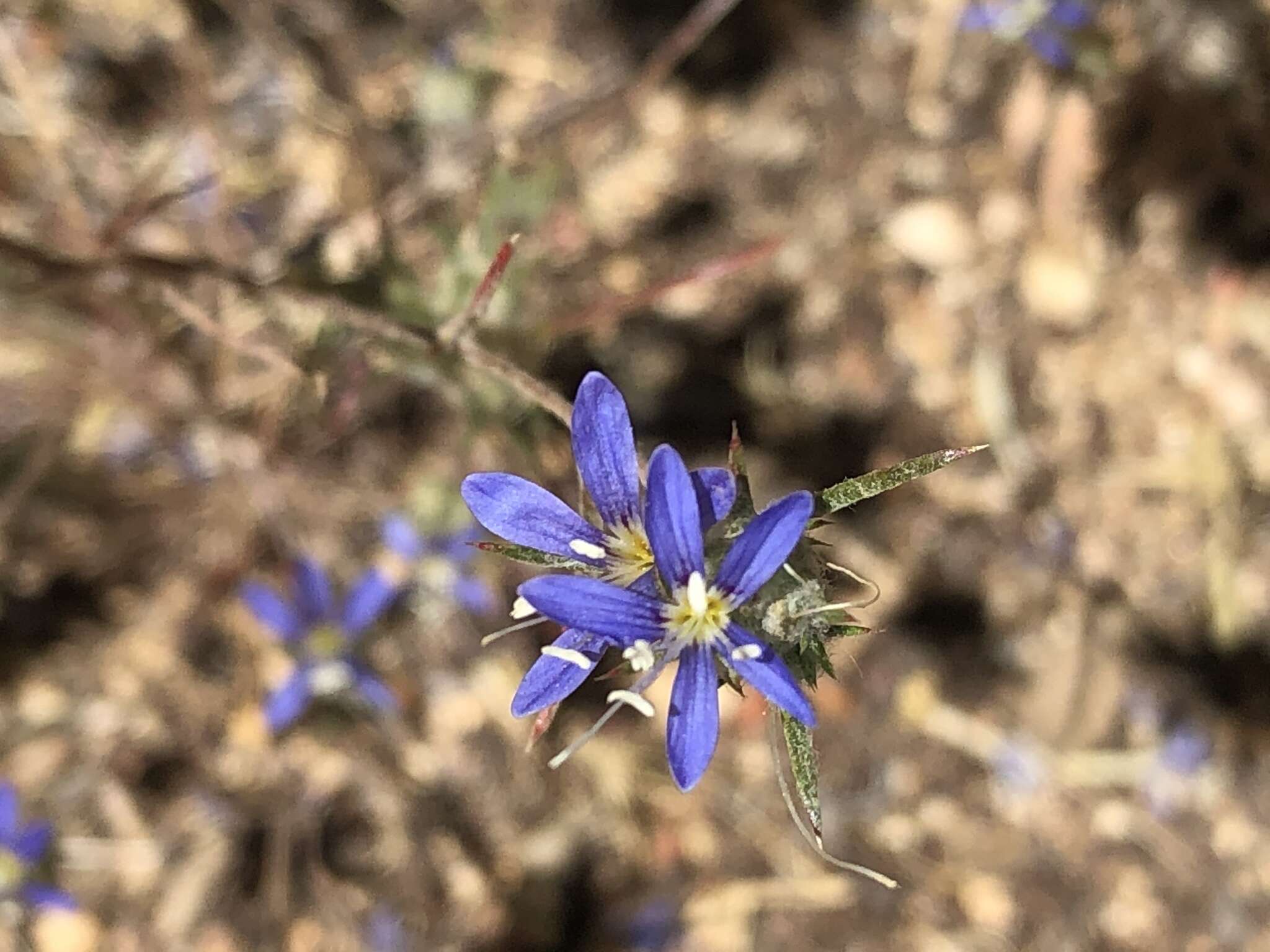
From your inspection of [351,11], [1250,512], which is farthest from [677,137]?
[1250,512]

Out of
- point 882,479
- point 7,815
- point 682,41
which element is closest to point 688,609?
point 882,479

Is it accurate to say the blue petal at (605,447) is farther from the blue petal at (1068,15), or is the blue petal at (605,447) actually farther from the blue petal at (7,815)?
the blue petal at (7,815)

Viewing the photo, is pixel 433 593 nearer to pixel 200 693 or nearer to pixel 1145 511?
pixel 200 693

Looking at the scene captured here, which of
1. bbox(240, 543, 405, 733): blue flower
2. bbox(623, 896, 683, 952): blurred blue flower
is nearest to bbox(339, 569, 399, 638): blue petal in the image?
bbox(240, 543, 405, 733): blue flower

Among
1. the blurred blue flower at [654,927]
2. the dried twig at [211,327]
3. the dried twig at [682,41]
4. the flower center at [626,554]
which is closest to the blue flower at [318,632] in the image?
the blurred blue flower at [654,927]

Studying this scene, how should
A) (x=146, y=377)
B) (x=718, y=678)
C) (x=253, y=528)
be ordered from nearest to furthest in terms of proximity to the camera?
(x=718, y=678) < (x=146, y=377) < (x=253, y=528)

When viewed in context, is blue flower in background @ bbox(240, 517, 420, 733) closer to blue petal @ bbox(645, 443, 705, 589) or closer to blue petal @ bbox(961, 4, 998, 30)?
blue petal @ bbox(645, 443, 705, 589)

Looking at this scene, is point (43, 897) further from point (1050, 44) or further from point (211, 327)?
point (1050, 44)
